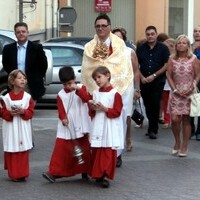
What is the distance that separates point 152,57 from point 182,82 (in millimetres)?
1695

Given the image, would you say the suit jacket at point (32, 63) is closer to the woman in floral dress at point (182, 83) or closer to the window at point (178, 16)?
the woman in floral dress at point (182, 83)

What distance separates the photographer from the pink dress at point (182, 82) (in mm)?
11258

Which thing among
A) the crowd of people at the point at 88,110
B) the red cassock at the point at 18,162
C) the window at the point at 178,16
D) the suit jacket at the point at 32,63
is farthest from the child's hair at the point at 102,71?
the window at the point at 178,16

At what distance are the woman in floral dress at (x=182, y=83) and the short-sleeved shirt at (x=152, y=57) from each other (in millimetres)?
1533

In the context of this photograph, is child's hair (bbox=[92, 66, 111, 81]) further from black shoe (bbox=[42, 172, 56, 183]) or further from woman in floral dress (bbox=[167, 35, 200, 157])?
woman in floral dress (bbox=[167, 35, 200, 157])

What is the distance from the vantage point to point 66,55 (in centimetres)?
1833

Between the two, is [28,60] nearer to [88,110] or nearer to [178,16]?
[88,110]

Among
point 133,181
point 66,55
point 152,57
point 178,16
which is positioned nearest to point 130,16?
point 178,16

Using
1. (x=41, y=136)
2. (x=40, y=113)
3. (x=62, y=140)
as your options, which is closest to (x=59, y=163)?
(x=62, y=140)

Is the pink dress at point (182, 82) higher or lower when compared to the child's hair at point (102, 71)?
lower

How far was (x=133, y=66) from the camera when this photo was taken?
11016mm

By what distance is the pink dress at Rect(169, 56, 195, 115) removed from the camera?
11258mm

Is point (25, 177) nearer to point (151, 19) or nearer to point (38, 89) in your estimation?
point (38, 89)

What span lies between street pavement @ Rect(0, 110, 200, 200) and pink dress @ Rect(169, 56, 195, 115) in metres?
0.67
